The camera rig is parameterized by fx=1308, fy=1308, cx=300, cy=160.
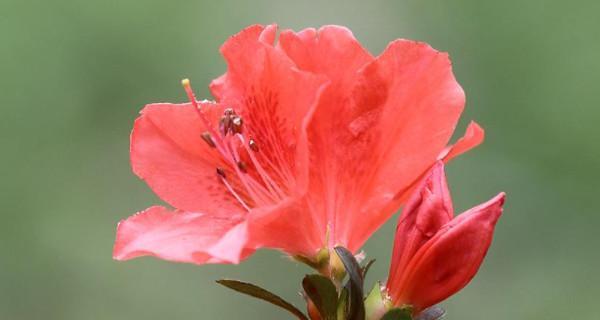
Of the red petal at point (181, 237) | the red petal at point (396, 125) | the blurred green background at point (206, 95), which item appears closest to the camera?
the red petal at point (181, 237)

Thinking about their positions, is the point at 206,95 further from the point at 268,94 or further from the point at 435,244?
the point at 435,244

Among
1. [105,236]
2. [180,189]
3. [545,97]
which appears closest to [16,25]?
[105,236]

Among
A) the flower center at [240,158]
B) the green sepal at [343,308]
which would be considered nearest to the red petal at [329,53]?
the flower center at [240,158]

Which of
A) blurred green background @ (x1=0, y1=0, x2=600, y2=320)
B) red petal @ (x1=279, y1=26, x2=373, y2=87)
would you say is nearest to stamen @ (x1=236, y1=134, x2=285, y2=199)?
red petal @ (x1=279, y1=26, x2=373, y2=87)

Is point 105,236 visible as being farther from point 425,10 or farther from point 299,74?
point 299,74

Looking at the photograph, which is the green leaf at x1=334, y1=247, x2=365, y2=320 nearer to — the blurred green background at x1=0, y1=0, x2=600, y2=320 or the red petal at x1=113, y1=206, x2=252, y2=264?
the red petal at x1=113, y1=206, x2=252, y2=264

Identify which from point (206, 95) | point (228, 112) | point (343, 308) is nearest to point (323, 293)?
point (343, 308)

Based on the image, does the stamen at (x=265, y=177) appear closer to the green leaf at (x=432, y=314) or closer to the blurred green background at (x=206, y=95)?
the green leaf at (x=432, y=314)
